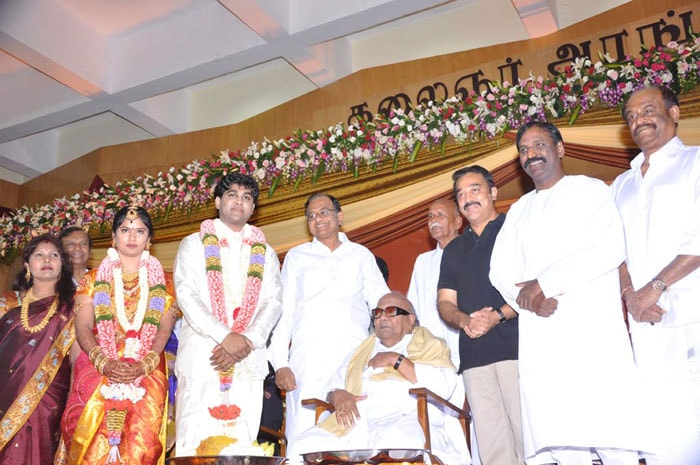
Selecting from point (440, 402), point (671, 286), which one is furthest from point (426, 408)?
point (671, 286)

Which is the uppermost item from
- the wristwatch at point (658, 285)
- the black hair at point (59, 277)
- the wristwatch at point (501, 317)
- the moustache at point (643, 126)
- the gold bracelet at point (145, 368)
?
the moustache at point (643, 126)

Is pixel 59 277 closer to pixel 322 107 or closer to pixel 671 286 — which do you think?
pixel 671 286

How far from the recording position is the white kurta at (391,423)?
358 centimetres

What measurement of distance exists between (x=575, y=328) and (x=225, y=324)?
1.83m

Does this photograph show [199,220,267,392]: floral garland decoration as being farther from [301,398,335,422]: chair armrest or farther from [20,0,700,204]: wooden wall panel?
[20,0,700,204]: wooden wall panel

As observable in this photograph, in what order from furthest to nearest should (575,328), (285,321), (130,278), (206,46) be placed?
(206,46) < (285,321) < (130,278) < (575,328)

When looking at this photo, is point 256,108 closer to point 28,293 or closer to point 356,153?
point 356,153

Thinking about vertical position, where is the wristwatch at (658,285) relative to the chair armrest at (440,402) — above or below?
above

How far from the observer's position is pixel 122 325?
396cm

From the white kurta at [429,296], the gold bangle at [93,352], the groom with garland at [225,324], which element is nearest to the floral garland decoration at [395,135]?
the white kurta at [429,296]

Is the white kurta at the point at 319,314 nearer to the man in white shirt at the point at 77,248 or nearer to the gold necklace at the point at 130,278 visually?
the gold necklace at the point at 130,278

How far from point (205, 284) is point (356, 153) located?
300cm

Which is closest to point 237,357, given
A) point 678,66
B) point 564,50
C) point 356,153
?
point 356,153

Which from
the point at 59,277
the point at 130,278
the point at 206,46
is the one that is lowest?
the point at 130,278
